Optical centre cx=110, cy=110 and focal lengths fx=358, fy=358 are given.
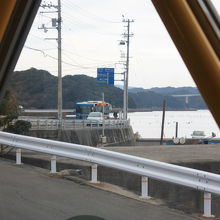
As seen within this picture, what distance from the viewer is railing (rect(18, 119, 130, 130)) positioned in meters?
26.7

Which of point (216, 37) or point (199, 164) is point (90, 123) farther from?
point (216, 37)

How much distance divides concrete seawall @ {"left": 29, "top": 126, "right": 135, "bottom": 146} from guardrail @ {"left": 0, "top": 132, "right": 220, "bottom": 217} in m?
15.4

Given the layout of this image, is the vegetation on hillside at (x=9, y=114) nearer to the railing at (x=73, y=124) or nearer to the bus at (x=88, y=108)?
the railing at (x=73, y=124)

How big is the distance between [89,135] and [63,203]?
2525 centimetres

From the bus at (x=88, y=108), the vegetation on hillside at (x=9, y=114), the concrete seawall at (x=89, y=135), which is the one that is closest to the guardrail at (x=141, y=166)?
the vegetation on hillside at (x=9, y=114)

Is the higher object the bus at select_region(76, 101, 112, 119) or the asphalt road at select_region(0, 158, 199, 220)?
the bus at select_region(76, 101, 112, 119)

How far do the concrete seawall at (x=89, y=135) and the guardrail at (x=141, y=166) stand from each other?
50.7 feet

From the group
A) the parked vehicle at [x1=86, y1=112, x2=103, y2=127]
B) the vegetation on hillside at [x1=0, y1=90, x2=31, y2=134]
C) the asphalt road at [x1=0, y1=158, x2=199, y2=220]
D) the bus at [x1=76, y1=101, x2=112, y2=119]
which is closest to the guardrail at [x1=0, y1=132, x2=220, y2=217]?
the asphalt road at [x1=0, y1=158, x2=199, y2=220]

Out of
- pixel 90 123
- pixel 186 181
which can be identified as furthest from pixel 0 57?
pixel 90 123

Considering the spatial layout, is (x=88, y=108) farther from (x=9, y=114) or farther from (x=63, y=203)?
(x=63, y=203)

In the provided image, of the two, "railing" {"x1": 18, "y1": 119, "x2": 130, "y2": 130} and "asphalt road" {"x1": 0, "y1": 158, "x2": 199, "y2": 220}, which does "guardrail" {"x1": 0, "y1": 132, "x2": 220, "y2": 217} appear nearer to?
"asphalt road" {"x1": 0, "y1": 158, "x2": 199, "y2": 220}

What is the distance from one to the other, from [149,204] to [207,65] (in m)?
3.85

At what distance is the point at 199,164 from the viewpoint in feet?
27.6

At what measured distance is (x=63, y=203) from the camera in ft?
16.5
